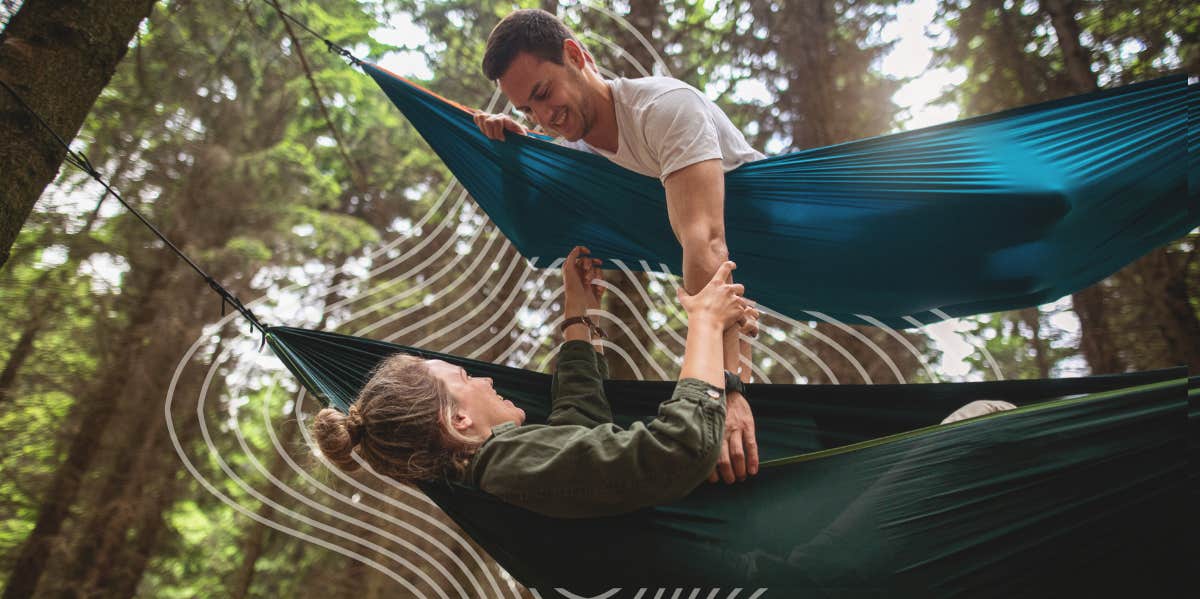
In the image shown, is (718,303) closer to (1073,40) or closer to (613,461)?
(613,461)

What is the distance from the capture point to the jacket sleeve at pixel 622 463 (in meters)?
0.88

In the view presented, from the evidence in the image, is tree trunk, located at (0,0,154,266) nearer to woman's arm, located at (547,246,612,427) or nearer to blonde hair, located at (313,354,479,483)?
blonde hair, located at (313,354,479,483)

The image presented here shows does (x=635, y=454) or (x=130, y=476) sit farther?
(x=130, y=476)

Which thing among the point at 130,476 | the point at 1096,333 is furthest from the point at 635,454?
the point at 130,476

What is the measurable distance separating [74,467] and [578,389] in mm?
3607

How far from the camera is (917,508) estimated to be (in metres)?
0.92

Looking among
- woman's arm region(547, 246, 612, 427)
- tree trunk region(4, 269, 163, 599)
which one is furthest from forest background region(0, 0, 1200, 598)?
woman's arm region(547, 246, 612, 427)

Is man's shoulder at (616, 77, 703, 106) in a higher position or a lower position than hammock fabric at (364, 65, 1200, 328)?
higher

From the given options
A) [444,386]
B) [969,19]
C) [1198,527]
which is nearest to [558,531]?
[444,386]

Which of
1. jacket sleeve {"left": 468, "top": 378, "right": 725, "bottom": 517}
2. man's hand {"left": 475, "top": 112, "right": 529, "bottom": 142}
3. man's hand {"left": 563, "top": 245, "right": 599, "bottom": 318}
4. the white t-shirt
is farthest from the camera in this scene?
man's hand {"left": 475, "top": 112, "right": 529, "bottom": 142}

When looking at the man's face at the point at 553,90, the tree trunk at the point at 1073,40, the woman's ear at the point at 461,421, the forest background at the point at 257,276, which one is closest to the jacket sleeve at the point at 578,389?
the woman's ear at the point at 461,421

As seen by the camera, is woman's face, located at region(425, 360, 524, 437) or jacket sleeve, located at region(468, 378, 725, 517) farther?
woman's face, located at region(425, 360, 524, 437)

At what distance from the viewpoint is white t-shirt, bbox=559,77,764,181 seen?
4.07ft

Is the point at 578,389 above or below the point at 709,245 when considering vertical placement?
below
